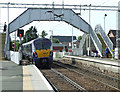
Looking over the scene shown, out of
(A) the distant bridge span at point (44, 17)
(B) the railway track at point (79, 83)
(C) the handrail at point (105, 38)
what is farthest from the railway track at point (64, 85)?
(C) the handrail at point (105, 38)

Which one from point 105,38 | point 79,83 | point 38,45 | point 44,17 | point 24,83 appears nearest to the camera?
point 24,83

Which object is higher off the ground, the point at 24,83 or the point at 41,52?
the point at 41,52

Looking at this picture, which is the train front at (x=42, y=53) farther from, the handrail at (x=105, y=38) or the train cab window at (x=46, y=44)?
the handrail at (x=105, y=38)

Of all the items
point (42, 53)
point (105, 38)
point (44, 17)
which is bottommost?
point (42, 53)

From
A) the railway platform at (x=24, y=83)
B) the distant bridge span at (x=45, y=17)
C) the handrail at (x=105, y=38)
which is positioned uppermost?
the distant bridge span at (x=45, y=17)

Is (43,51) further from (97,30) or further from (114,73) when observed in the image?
(97,30)

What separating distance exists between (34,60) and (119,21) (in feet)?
61.7

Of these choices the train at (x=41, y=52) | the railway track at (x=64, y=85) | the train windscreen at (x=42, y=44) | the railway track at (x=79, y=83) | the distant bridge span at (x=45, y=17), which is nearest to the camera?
the railway track at (x=64, y=85)

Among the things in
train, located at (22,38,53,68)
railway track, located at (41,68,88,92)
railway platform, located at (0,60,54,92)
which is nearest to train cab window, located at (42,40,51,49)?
train, located at (22,38,53,68)

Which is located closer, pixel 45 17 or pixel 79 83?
pixel 79 83

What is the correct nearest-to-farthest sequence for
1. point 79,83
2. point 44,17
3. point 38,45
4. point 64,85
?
point 64,85
point 79,83
point 38,45
point 44,17

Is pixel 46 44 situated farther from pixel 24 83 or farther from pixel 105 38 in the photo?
pixel 105 38

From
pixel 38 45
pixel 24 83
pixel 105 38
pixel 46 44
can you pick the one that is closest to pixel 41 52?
pixel 38 45

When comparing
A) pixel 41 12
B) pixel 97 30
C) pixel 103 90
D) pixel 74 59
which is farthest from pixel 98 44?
pixel 103 90
